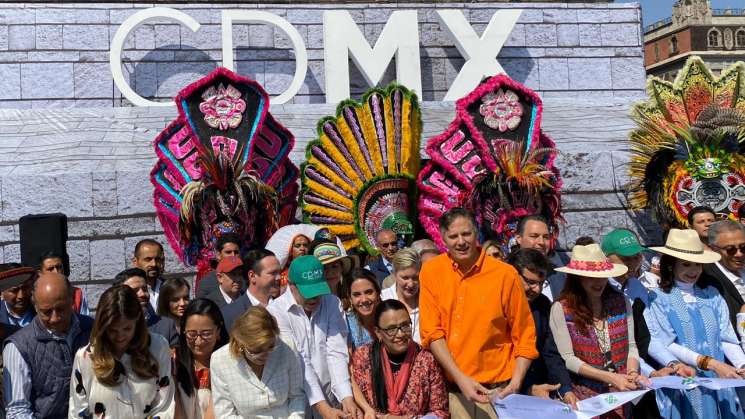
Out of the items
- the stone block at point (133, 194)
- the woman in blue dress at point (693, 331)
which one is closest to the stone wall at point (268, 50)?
the stone block at point (133, 194)

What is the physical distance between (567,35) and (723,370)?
33.8 feet

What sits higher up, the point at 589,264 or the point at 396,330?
the point at 589,264

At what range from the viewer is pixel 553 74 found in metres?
15.1

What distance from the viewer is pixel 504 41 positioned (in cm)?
1454

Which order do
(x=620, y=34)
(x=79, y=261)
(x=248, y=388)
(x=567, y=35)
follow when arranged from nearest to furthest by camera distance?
(x=248, y=388), (x=79, y=261), (x=567, y=35), (x=620, y=34)

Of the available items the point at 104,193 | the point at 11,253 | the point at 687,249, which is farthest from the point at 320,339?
the point at 11,253

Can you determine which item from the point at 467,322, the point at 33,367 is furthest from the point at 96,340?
the point at 467,322

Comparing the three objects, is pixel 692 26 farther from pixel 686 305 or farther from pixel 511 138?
pixel 686 305

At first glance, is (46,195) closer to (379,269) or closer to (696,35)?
(379,269)

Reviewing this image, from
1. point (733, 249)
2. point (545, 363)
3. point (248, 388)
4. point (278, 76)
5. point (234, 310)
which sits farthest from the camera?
point (278, 76)

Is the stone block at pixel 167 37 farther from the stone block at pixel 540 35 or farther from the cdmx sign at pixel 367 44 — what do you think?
the stone block at pixel 540 35

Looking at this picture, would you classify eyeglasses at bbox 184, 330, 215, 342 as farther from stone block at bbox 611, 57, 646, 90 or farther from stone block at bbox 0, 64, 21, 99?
stone block at bbox 611, 57, 646, 90

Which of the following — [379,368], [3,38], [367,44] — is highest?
[3,38]

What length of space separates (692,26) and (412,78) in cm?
3666
